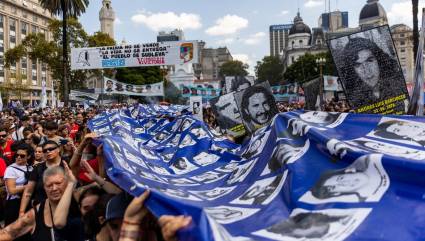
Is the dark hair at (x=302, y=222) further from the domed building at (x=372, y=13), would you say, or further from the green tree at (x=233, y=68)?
the domed building at (x=372, y=13)

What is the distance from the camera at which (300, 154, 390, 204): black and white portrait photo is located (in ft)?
7.89

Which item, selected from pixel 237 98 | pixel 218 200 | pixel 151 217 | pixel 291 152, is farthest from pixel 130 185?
pixel 237 98

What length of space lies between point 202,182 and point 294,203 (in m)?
1.48

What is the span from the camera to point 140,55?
81.7 feet

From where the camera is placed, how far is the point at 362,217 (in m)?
2.24

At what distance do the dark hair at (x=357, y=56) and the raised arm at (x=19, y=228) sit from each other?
14.2 ft

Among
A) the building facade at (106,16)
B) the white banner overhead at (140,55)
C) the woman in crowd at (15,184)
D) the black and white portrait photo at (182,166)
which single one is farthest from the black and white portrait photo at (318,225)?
the building facade at (106,16)

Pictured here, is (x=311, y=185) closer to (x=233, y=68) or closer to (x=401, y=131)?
(x=401, y=131)

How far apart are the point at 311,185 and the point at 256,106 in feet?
19.6

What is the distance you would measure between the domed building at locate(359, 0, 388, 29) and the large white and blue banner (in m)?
122

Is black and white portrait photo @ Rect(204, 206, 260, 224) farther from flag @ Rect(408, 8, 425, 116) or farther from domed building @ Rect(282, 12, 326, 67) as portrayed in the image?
domed building @ Rect(282, 12, 326, 67)

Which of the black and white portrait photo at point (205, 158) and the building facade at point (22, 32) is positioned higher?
the building facade at point (22, 32)

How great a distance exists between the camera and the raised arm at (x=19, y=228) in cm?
356

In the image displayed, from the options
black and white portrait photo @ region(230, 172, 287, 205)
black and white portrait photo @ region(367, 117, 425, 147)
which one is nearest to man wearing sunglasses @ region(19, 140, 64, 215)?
black and white portrait photo @ region(230, 172, 287, 205)
